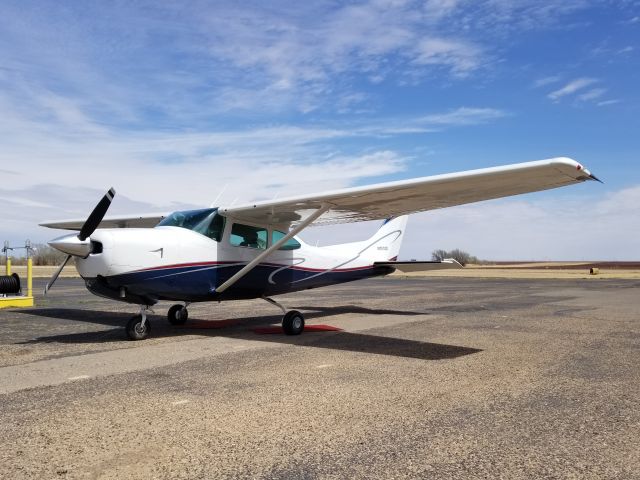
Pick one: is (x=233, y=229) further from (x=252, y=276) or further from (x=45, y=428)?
(x=45, y=428)

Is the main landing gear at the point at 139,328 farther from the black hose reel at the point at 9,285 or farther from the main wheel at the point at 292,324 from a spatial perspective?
the black hose reel at the point at 9,285

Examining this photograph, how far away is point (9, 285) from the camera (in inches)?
644

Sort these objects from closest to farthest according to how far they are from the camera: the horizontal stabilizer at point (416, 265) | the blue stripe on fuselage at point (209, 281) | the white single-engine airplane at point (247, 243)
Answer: the white single-engine airplane at point (247, 243)
the blue stripe on fuselage at point (209, 281)
the horizontal stabilizer at point (416, 265)

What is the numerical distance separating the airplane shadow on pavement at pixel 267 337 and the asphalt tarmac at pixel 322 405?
0.07m

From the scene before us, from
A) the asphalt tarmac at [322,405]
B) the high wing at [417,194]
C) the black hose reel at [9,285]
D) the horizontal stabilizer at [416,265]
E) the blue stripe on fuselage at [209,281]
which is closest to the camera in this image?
the asphalt tarmac at [322,405]

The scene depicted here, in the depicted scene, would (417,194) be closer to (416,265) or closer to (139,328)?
(416,265)

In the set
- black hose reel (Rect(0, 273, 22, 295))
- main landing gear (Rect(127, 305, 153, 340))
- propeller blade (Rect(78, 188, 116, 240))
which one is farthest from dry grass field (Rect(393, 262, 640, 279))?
propeller blade (Rect(78, 188, 116, 240))

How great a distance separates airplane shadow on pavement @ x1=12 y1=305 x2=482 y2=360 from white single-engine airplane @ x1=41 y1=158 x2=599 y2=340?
62cm

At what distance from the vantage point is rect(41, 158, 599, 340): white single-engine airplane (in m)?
8.30

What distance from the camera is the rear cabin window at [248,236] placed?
10.5m

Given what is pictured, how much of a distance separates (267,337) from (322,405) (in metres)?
4.89

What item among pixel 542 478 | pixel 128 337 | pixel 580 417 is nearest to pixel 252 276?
pixel 128 337

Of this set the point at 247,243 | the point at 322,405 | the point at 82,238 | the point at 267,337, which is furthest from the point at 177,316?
the point at 322,405

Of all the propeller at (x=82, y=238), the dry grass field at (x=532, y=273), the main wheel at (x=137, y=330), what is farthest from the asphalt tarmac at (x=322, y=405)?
the dry grass field at (x=532, y=273)
